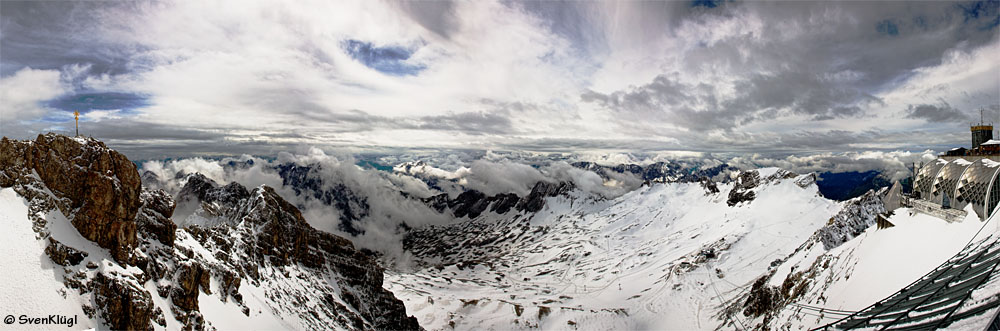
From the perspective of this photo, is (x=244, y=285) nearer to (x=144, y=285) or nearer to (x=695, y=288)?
(x=144, y=285)

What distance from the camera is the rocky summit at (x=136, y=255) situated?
48.7 metres

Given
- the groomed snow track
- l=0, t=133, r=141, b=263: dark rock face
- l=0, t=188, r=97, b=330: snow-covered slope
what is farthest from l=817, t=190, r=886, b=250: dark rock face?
l=0, t=133, r=141, b=263: dark rock face

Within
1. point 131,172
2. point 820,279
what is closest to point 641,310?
point 820,279

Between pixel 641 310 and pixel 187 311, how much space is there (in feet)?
497

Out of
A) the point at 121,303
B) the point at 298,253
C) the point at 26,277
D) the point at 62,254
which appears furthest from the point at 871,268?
the point at 298,253

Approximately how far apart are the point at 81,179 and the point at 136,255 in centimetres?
1284

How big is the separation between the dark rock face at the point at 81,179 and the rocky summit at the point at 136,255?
11cm

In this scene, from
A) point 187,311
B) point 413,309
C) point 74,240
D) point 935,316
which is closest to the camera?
point 935,316

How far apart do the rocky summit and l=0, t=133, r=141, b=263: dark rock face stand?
106mm

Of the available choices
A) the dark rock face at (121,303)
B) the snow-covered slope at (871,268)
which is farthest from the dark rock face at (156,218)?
the snow-covered slope at (871,268)

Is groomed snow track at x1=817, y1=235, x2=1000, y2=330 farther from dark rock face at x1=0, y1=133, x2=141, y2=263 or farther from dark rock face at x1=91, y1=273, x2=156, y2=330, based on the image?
dark rock face at x1=0, y1=133, x2=141, y2=263

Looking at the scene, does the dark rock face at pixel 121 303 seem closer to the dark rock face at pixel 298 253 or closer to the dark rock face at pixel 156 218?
the dark rock face at pixel 156 218

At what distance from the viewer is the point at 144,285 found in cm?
5722

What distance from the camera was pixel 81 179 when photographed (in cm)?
5309
